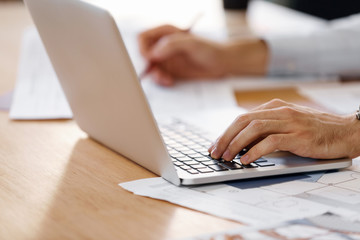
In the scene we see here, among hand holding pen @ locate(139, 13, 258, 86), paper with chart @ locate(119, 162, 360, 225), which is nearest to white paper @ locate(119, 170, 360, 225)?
paper with chart @ locate(119, 162, 360, 225)

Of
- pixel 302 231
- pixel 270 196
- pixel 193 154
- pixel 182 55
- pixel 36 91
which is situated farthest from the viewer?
pixel 182 55

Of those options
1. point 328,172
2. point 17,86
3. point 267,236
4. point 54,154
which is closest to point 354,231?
point 267,236

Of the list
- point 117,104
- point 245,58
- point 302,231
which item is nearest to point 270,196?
point 302,231

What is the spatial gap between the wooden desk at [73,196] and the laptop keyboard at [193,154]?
0.06m

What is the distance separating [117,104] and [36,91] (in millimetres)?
584

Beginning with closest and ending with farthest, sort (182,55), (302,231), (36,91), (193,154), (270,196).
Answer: (302,231), (270,196), (193,154), (36,91), (182,55)

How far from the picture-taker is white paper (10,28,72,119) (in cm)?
126

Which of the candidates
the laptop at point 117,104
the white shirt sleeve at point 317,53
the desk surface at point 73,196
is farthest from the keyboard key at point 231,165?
the white shirt sleeve at point 317,53

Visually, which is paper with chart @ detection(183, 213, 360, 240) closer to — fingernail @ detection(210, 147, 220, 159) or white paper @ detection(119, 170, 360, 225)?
white paper @ detection(119, 170, 360, 225)

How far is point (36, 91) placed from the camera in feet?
4.59

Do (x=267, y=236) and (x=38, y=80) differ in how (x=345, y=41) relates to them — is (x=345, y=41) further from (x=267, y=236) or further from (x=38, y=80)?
(x=267, y=236)

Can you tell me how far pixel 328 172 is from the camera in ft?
2.94

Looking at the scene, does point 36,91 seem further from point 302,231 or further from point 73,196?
point 302,231

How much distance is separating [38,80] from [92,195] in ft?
2.43
